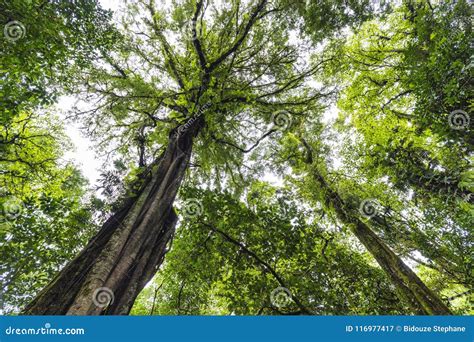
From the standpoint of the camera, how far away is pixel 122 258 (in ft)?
9.13

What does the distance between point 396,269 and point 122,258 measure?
611 centimetres

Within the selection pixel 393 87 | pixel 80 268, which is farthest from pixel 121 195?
pixel 393 87

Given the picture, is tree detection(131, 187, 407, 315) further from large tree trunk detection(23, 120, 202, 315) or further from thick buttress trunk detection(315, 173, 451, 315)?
large tree trunk detection(23, 120, 202, 315)

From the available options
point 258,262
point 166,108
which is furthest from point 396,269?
point 166,108

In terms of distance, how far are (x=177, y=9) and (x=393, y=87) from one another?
9.61 meters

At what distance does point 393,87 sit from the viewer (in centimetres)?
1003

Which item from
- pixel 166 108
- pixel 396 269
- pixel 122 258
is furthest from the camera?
pixel 166 108

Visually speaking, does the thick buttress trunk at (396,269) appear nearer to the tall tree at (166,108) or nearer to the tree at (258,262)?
the tree at (258,262)

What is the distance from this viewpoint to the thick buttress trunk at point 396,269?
462 centimetres

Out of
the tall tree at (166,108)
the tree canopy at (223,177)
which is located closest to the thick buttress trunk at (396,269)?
the tree canopy at (223,177)

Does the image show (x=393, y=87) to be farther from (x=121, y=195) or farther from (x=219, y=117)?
(x=121, y=195)

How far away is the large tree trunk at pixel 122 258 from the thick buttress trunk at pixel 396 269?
525 centimetres

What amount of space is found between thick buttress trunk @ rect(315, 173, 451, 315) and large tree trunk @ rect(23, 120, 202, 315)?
17.2ft

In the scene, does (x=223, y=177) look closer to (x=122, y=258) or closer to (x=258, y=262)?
(x=258, y=262)
